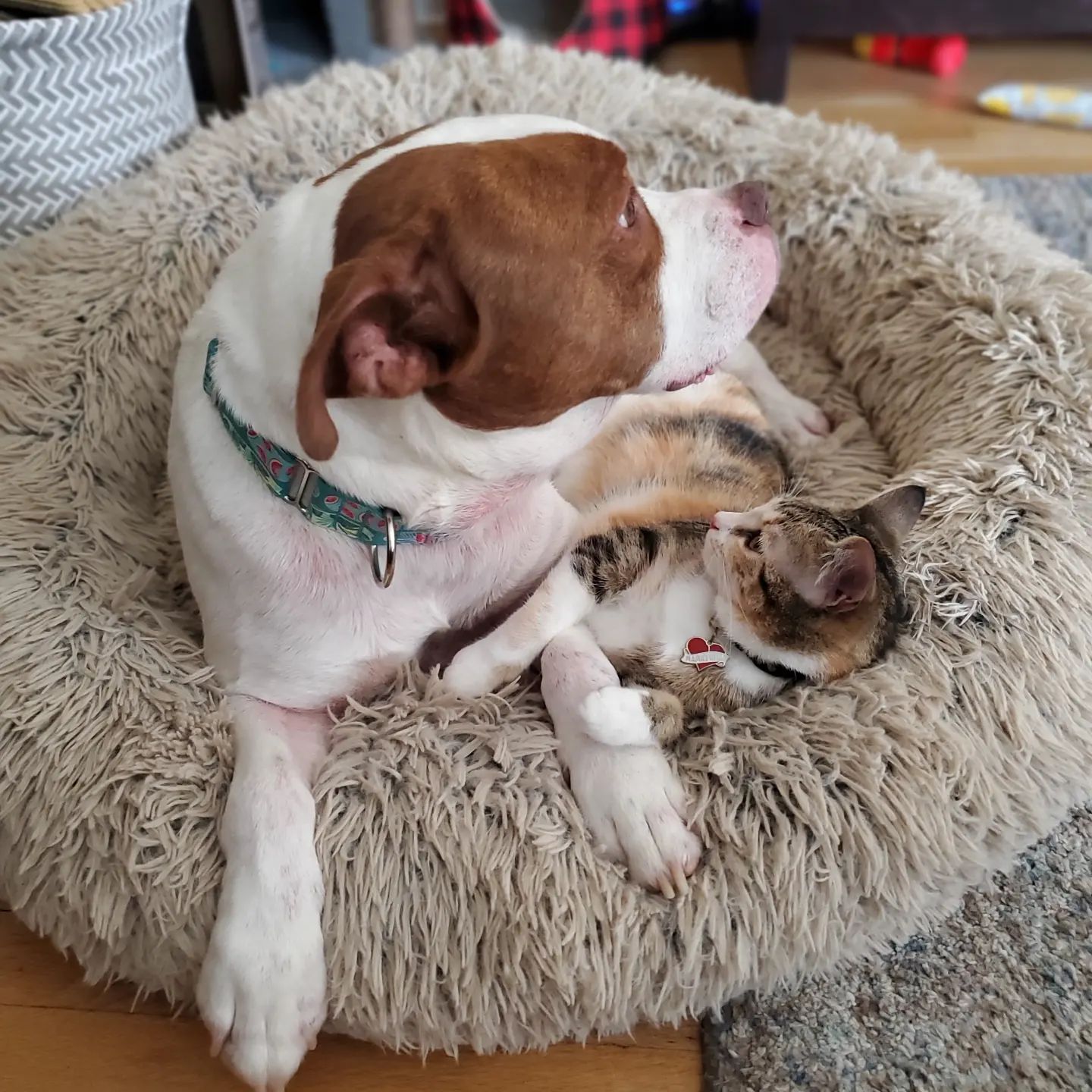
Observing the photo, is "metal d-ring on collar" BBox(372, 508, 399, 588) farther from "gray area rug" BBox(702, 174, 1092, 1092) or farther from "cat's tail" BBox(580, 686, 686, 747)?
"gray area rug" BBox(702, 174, 1092, 1092)

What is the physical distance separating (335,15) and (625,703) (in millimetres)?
2789

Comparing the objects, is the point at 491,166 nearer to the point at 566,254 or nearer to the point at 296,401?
the point at 566,254

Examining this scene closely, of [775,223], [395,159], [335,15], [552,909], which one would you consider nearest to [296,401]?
[395,159]

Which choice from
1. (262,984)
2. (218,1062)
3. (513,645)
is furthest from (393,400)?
(218,1062)

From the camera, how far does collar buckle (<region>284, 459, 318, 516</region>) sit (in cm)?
123

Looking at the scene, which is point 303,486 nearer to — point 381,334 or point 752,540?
point 381,334

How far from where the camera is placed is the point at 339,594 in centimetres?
134

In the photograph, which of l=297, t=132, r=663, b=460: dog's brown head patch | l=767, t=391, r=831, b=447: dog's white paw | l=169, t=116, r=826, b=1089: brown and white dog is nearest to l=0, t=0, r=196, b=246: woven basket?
l=169, t=116, r=826, b=1089: brown and white dog

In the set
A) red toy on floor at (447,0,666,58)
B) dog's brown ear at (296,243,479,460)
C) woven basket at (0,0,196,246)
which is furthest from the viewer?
red toy on floor at (447,0,666,58)

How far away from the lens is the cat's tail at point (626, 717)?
4.22ft

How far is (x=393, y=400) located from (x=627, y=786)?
1.78 feet

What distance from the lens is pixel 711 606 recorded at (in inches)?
57.2

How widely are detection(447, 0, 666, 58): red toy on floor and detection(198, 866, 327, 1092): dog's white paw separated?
2801 millimetres

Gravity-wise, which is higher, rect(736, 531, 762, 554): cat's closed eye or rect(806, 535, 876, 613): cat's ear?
rect(806, 535, 876, 613): cat's ear
